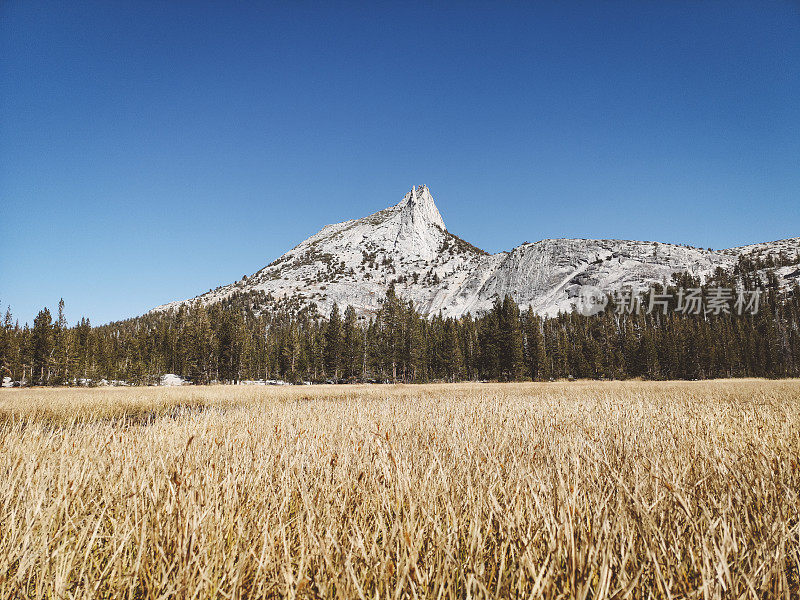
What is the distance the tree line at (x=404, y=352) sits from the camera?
65.8 meters

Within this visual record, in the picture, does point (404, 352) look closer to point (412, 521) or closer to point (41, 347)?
point (41, 347)

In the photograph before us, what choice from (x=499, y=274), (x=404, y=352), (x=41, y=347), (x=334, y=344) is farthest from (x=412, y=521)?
(x=499, y=274)

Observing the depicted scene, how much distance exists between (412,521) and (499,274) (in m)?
154

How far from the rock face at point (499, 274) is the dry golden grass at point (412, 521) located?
5093 inches

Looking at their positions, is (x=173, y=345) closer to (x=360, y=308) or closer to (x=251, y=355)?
(x=251, y=355)

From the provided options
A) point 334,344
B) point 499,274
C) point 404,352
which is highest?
point 499,274

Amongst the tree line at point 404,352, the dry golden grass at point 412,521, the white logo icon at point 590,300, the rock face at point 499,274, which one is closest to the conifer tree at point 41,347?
the tree line at point 404,352

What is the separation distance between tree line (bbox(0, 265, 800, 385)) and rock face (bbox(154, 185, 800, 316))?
122 feet

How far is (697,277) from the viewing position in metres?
126

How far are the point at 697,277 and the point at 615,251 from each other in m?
26.0

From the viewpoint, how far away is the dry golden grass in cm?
143

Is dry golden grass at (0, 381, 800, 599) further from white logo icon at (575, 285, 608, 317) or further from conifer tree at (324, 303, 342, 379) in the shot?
white logo icon at (575, 285, 608, 317)

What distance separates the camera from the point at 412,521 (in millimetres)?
1919

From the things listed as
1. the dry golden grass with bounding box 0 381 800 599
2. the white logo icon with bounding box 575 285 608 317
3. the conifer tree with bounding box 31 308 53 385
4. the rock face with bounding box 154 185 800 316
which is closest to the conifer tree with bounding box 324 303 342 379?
the conifer tree with bounding box 31 308 53 385
